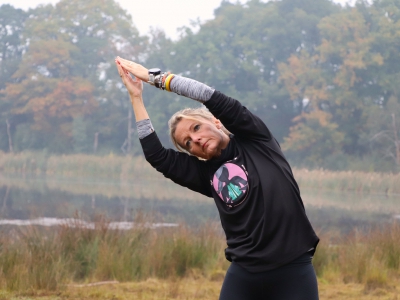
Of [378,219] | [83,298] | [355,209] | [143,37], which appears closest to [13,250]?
[83,298]

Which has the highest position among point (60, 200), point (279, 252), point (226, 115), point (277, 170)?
point (226, 115)

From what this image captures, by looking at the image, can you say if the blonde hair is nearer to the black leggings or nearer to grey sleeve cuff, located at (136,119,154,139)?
grey sleeve cuff, located at (136,119,154,139)

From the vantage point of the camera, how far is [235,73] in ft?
127

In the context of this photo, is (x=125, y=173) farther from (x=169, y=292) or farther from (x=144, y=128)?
(x=144, y=128)

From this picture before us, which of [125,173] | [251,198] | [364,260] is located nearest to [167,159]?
[251,198]

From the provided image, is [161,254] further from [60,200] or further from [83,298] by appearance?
[60,200]

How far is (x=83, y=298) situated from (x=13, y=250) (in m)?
1.03

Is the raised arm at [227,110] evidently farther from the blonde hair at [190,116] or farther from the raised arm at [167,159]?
the raised arm at [167,159]

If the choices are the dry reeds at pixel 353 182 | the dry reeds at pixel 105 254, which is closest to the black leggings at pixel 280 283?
the dry reeds at pixel 105 254

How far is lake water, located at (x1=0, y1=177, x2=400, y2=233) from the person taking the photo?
40.2ft

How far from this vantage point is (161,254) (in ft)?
21.7

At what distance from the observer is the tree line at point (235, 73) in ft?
106

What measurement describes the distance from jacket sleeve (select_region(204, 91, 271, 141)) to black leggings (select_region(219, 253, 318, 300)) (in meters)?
0.50

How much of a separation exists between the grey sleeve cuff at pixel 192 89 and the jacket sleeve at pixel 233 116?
0.9 inches
